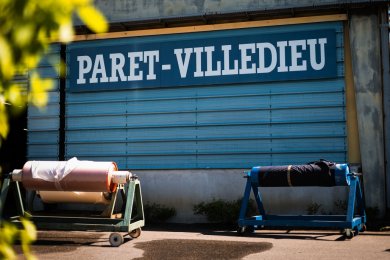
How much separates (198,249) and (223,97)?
5034mm

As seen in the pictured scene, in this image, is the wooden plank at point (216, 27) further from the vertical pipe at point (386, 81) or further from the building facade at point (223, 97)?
the vertical pipe at point (386, 81)

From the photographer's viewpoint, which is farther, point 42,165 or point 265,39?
point 265,39

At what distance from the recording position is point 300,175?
8.62 meters

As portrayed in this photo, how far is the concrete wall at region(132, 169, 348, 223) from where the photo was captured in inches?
419

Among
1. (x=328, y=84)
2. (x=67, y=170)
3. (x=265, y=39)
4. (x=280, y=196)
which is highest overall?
(x=265, y=39)

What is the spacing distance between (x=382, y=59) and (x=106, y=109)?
6998 mm

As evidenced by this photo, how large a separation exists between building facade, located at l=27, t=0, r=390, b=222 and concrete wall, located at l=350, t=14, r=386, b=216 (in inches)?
0.9

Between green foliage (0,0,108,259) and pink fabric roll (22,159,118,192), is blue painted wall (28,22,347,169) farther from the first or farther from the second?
green foliage (0,0,108,259)

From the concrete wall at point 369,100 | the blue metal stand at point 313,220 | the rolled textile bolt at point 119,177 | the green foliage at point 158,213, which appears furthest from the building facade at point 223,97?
the rolled textile bolt at point 119,177

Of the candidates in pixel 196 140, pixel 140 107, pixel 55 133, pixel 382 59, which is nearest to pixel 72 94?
pixel 55 133

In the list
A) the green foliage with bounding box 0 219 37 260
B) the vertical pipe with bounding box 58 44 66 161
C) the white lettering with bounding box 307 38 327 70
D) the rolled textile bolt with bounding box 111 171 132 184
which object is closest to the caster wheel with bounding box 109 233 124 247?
the rolled textile bolt with bounding box 111 171 132 184

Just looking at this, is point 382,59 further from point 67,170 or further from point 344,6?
point 67,170

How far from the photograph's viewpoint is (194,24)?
1195 cm

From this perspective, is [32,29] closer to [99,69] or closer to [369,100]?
[369,100]
